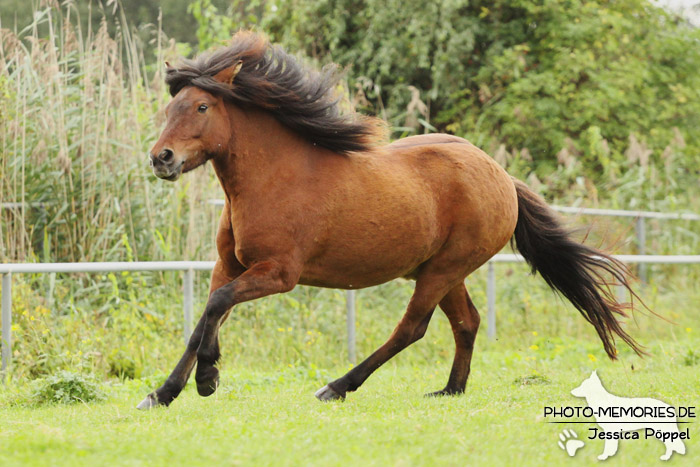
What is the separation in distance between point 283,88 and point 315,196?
68cm

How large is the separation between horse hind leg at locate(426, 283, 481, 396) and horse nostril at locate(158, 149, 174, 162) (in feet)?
7.71

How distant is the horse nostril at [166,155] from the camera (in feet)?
16.5

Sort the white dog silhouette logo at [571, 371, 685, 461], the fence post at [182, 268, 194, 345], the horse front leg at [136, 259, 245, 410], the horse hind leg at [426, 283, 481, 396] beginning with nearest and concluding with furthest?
the white dog silhouette logo at [571, 371, 685, 461], the horse front leg at [136, 259, 245, 410], the horse hind leg at [426, 283, 481, 396], the fence post at [182, 268, 194, 345]

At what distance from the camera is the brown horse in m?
5.30

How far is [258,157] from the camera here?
5.47 metres

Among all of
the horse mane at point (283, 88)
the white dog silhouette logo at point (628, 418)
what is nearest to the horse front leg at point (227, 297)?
the horse mane at point (283, 88)

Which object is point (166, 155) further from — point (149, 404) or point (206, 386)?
point (149, 404)

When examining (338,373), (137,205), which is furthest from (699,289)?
(137,205)

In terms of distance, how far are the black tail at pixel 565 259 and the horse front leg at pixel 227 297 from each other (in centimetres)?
217

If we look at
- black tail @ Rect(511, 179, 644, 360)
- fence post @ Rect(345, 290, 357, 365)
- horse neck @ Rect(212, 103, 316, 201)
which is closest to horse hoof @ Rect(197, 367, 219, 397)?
horse neck @ Rect(212, 103, 316, 201)

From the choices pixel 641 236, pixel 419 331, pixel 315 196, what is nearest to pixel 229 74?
pixel 315 196

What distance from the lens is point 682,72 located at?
18.2 meters

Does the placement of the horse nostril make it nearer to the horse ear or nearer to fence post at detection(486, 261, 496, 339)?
the horse ear

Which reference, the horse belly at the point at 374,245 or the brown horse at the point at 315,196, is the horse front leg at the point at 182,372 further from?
the horse belly at the point at 374,245
